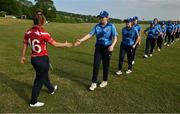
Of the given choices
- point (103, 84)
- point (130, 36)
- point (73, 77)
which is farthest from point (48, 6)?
point (103, 84)

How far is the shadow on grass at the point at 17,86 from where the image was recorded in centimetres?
784

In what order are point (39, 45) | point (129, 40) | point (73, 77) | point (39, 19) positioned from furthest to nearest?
point (129, 40), point (73, 77), point (39, 45), point (39, 19)

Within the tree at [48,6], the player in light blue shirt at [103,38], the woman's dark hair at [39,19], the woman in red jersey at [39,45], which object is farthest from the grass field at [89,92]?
the tree at [48,6]

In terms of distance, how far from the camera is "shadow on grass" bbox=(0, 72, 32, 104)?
7836 millimetres

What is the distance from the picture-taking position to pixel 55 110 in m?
6.88

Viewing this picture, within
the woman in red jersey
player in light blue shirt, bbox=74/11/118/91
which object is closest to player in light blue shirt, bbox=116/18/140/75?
player in light blue shirt, bbox=74/11/118/91

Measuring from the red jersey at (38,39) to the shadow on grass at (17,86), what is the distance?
4.85 feet

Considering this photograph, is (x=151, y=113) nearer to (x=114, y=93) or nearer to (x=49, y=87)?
(x=114, y=93)

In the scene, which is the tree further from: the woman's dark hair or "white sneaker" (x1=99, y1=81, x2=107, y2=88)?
the woman's dark hair

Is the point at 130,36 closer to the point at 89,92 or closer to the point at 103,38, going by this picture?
the point at 103,38

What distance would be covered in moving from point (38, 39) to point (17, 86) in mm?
2776

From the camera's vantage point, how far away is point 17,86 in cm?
880

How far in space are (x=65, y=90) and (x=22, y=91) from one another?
1.21 meters

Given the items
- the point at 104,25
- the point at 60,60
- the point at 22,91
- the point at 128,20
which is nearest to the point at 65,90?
the point at 22,91
